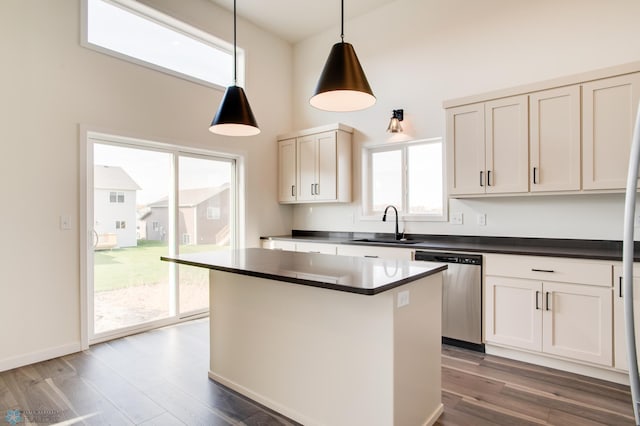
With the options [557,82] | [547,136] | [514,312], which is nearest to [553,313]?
[514,312]

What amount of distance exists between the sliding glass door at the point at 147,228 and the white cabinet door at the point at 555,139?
3.45m

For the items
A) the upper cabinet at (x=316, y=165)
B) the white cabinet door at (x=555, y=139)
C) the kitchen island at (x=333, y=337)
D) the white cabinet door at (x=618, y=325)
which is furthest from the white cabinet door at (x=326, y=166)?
the white cabinet door at (x=618, y=325)

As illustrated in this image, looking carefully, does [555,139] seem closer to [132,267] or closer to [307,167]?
[307,167]

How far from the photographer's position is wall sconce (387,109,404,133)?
4090 mm

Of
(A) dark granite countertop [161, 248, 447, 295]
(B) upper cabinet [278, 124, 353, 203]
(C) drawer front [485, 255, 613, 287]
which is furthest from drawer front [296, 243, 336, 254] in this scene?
(C) drawer front [485, 255, 613, 287]

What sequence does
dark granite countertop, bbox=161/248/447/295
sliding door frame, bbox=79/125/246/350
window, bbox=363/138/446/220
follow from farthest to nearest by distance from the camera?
window, bbox=363/138/446/220, sliding door frame, bbox=79/125/246/350, dark granite countertop, bbox=161/248/447/295

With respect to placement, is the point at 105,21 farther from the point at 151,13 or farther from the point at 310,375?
the point at 310,375

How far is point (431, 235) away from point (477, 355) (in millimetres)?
1354

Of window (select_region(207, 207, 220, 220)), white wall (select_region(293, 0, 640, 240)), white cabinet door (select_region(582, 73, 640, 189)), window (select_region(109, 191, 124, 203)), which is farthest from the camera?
window (select_region(207, 207, 220, 220))

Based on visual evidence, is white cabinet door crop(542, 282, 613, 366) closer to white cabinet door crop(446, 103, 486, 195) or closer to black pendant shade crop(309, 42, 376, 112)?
white cabinet door crop(446, 103, 486, 195)

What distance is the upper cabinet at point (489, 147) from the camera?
3075 mm

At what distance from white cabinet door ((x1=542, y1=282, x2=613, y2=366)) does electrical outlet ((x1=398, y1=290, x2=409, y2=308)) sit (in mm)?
1596

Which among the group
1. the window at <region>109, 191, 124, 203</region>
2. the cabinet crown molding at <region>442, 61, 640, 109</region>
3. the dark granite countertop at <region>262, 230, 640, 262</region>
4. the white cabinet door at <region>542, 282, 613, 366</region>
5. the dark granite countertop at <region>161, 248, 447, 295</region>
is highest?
the cabinet crown molding at <region>442, 61, 640, 109</region>

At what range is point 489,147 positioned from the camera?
3229 millimetres
